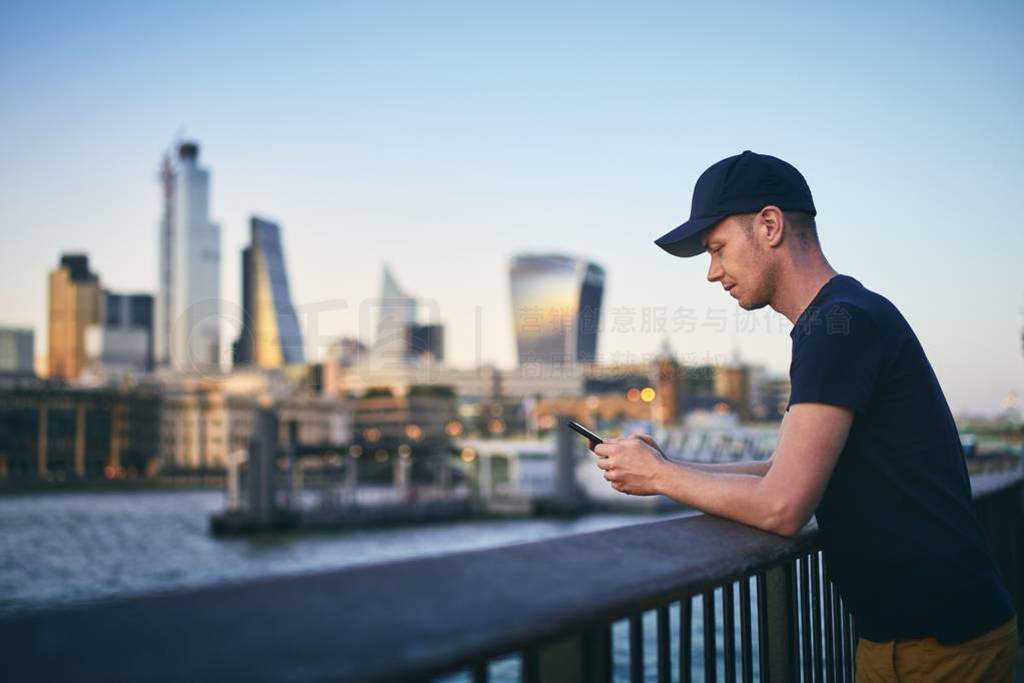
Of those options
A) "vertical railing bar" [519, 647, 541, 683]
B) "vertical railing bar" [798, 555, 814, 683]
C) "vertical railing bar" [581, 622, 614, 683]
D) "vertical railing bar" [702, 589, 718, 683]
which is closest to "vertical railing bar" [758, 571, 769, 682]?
"vertical railing bar" [798, 555, 814, 683]

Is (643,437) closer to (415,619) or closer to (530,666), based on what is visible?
(530,666)

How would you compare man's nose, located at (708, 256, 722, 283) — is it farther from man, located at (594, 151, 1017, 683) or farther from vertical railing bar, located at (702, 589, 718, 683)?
vertical railing bar, located at (702, 589, 718, 683)

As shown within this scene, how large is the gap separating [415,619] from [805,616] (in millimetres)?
1644

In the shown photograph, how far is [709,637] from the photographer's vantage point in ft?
5.93

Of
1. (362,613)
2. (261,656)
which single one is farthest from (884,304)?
(261,656)

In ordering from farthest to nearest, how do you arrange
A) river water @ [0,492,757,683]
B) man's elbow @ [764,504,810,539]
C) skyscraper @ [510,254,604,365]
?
skyscraper @ [510,254,604,365]
river water @ [0,492,757,683]
man's elbow @ [764,504,810,539]

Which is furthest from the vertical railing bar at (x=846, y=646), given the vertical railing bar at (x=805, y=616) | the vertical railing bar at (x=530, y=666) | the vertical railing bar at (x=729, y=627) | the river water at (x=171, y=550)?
the river water at (x=171, y=550)

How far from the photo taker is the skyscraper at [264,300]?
15875 cm

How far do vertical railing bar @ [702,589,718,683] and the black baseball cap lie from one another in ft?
2.49

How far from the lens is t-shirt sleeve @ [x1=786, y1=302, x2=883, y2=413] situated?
1576 millimetres

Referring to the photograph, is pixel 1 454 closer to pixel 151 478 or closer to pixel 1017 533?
pixel 151 478

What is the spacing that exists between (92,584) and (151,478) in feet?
255

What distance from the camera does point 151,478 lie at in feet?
342

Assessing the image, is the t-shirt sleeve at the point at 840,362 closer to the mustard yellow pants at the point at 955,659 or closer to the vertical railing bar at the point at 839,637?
the mustard yellow pants at the point at 955,659
